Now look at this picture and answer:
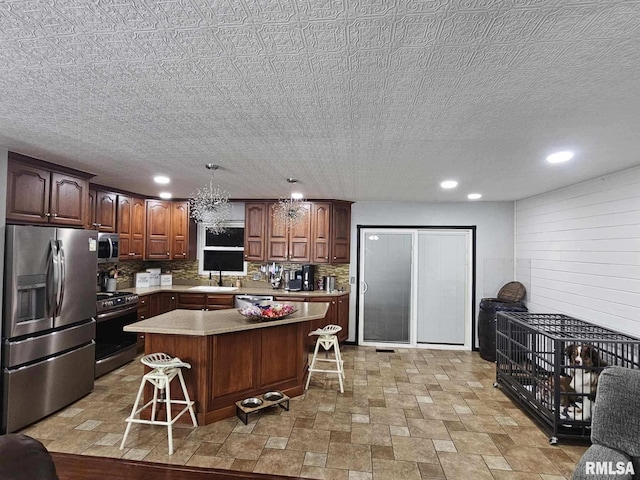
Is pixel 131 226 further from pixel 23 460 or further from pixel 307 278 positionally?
pixel 23 460

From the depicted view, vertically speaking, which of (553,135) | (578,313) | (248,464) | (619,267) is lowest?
(248,464)

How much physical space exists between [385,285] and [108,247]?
4179 millimetres

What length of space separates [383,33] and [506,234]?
17.6ft

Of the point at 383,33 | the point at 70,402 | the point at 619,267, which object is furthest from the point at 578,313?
the point at 70,402

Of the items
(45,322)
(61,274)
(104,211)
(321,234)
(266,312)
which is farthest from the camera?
(321,234)

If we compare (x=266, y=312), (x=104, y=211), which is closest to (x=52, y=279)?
(x=104, y=211)

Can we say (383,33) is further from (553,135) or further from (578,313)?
(578,313)

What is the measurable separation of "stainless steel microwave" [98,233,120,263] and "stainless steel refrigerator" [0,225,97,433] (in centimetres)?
83

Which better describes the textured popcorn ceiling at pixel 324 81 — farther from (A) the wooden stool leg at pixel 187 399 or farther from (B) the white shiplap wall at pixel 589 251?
(A) the wooden stool leg at pixel 187 399

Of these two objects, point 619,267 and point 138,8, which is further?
point 619,267

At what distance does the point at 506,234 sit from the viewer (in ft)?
19.4

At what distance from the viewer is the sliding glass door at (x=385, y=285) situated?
614 centimetres

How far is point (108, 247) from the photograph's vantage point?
4801 mm

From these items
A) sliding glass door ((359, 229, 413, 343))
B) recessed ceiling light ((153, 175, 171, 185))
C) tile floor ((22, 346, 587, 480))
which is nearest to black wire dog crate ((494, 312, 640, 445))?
tile floor ((22, 346, 587, 480))
